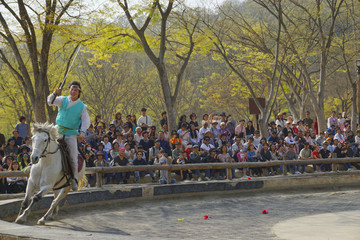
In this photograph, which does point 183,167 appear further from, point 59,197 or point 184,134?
point 59,197

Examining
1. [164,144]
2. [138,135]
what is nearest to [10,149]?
[138,135]

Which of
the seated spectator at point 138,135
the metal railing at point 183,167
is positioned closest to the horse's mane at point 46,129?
the metal railing at point 183,167

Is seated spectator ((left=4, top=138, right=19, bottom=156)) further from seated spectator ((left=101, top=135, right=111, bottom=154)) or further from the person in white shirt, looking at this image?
the person in white shirt

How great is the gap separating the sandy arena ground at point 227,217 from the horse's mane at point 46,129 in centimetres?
179

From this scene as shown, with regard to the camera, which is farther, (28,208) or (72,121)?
(72,121)

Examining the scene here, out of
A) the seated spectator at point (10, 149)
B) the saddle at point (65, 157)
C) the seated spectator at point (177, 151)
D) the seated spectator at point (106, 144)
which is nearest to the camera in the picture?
the saddle at point (65, 157)

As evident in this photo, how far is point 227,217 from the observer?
36.0 ft

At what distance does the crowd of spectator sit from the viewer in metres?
15.9

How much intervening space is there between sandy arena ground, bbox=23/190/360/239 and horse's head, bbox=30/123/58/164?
1.69m

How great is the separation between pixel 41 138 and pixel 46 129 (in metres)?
0.27

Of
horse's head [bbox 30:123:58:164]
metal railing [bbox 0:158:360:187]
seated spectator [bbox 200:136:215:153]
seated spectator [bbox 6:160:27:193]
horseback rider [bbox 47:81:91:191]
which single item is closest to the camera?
horse's head [bbox 30:123:58:164]

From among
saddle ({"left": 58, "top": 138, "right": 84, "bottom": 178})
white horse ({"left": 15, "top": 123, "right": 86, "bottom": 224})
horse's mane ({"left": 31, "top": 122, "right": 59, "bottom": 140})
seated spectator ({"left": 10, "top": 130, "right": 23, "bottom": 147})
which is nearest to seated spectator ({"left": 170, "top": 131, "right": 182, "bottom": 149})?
seated spectator ({"left": 10, "top": 130, "right": 23, "bottom": 147})

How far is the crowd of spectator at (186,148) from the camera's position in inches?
624

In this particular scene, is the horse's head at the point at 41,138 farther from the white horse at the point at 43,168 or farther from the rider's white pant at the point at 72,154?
the rider's white pant at the point at 72,154
